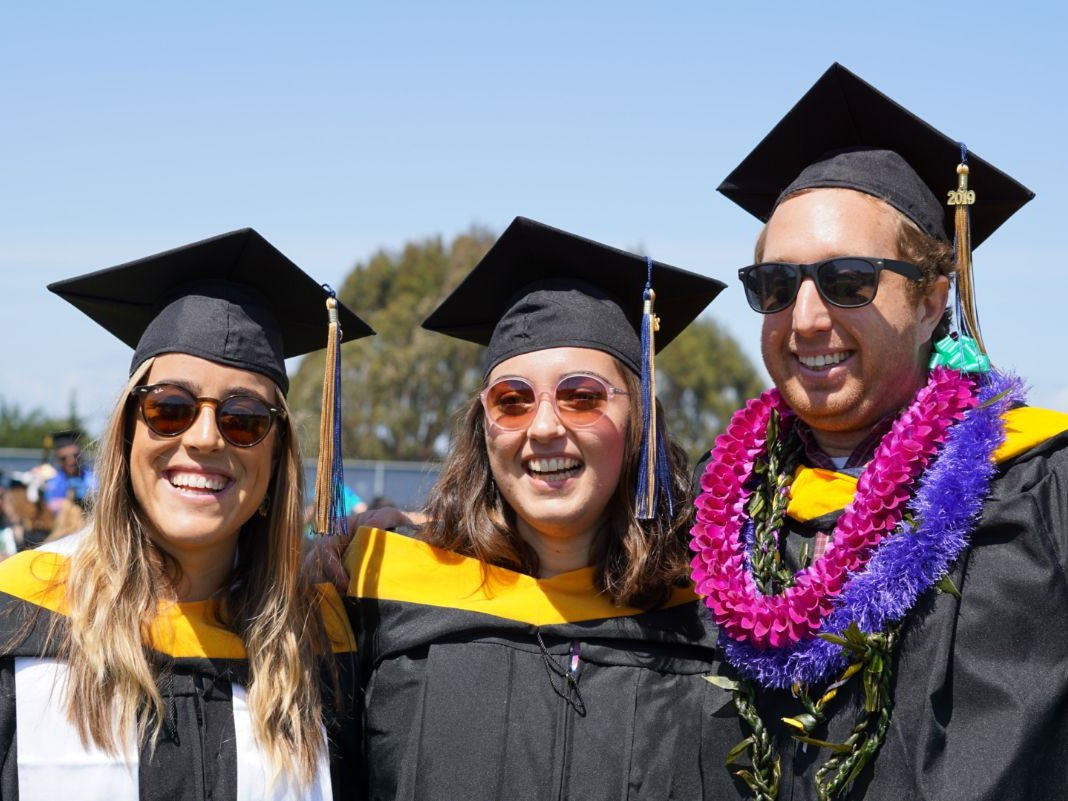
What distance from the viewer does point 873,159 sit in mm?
3203

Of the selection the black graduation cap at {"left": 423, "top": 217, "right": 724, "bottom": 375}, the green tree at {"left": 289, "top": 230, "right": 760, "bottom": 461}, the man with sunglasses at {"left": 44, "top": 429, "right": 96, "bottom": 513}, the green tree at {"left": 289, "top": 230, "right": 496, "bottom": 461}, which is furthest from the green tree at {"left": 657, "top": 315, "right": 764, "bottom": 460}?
the black graduation cap at {"left": 423, "top": 217, "right": 724, "bottom": 375}

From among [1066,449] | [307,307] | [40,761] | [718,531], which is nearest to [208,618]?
[40,761]

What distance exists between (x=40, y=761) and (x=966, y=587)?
87.0 inches

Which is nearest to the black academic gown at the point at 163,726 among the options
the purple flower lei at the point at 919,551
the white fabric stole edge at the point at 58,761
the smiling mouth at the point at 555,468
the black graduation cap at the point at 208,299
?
the white fabric stole edge at the point at 58,761

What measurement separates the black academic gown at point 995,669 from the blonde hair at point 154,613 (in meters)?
1.35

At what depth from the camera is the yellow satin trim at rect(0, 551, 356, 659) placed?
3070mm

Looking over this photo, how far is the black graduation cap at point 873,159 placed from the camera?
124 inches

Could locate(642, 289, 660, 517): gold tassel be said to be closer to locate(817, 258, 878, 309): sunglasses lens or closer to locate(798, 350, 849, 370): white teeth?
locate(798, 350, 849, 370): white teeth

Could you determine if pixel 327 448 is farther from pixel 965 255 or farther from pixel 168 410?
pixel 965 255

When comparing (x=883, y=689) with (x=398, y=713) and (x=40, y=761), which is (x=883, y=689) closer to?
(x=398, y=713)

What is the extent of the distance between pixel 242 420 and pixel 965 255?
1.91m

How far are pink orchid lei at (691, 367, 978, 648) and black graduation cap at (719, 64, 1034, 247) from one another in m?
0.49

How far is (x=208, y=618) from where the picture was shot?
10.5ft

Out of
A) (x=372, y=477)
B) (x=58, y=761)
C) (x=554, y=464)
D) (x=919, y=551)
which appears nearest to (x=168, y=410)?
(x=58, y=761)
